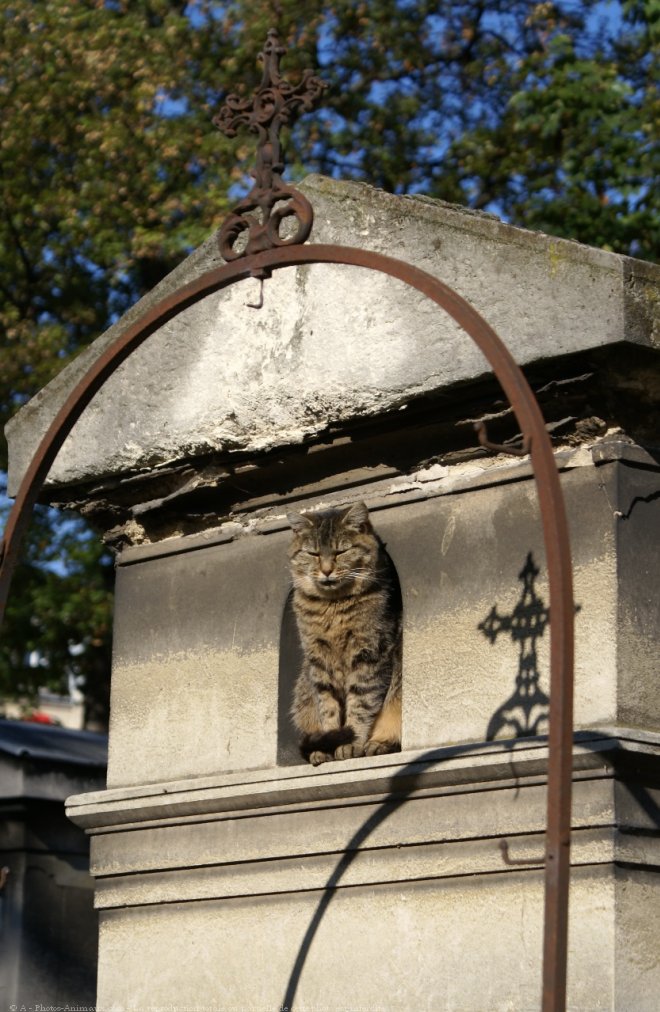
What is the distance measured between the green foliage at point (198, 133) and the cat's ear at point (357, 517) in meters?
6.00

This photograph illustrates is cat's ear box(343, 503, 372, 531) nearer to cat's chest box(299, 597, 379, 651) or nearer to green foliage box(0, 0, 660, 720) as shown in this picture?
cat's chest box(299, 597, 379, 651)

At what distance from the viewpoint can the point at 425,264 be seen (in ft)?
18.3

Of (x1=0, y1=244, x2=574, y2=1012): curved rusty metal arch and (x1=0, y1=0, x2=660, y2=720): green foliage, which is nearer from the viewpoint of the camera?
(x1=0, y1=244, x2=574, y2=1012): curved rusty metal arch

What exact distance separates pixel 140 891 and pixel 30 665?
9052 millimetres

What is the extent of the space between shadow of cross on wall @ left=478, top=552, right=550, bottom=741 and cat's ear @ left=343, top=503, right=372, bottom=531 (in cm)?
74

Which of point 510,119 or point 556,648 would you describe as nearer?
point 556,648

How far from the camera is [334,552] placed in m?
5.85

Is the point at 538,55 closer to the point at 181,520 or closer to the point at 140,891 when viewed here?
the point at 181,520

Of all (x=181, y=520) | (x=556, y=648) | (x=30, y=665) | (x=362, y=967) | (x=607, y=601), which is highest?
(x=30, y=665)

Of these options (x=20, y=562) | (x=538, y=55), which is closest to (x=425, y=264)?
(x=538, y=55)

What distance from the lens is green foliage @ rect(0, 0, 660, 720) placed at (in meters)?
12.3

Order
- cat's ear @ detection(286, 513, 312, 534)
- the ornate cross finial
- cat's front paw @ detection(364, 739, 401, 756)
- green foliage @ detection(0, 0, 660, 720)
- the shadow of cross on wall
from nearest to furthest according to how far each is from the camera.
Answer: the ornate cross finial < the shadow of cross on wall < cat's front paw @ detection(364, 739, 401, 756) < cat's ear @ detection(286, 513, 312, 534) < green foliage @ detection(0, 0, 660, 720)

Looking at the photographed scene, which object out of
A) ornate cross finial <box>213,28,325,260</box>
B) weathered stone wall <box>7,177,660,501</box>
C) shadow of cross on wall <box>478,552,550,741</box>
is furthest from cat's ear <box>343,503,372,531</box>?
ornate cross finial <box>213,28,325,260</box>

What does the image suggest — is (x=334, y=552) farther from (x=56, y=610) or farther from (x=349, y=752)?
(x=56, y=610)
